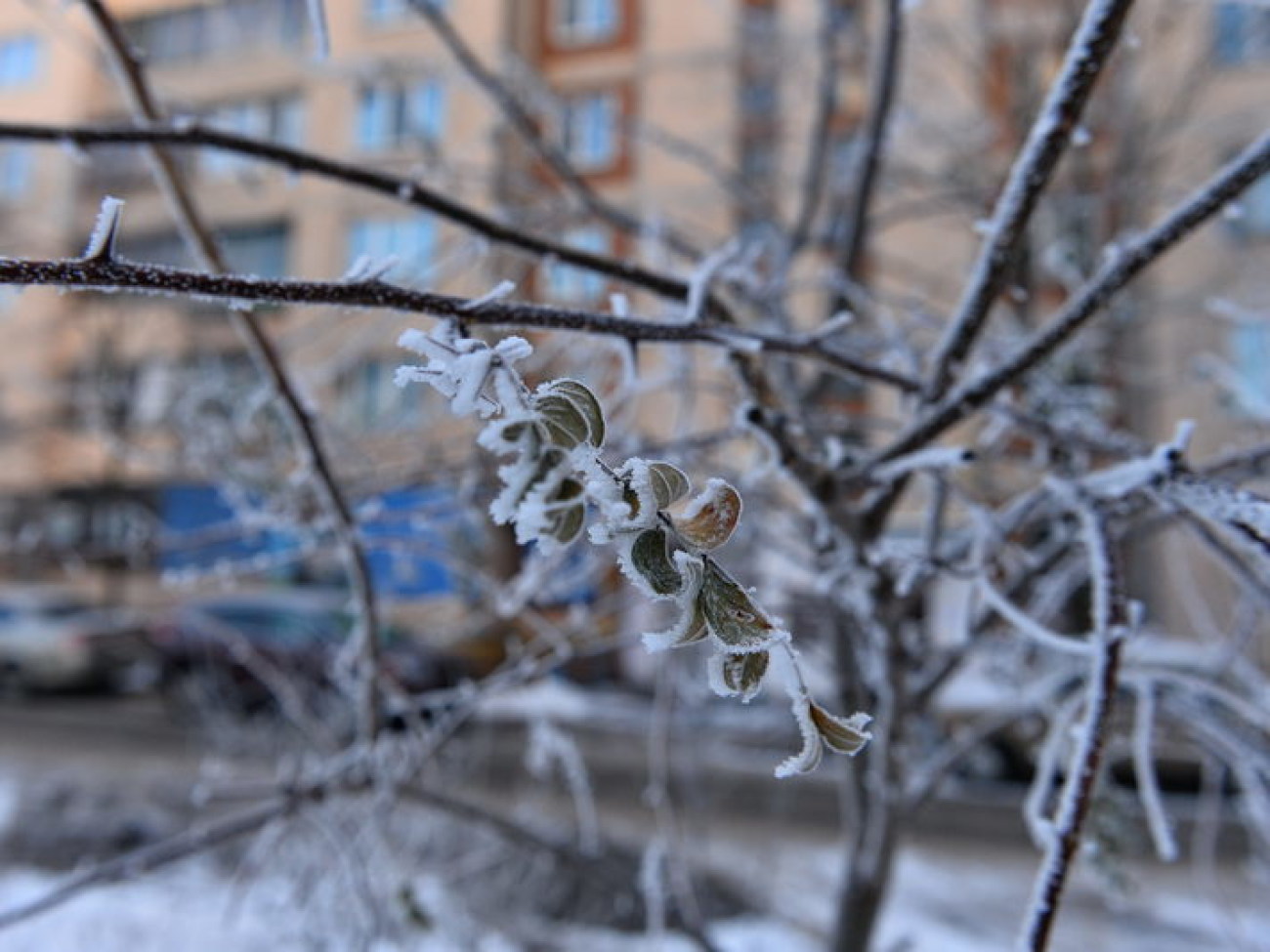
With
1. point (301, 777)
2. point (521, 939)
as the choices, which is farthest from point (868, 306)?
point (521, 939)

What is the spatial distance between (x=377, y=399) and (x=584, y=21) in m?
7.22

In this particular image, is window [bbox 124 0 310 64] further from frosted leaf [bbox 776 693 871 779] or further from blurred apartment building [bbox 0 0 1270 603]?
frosted leaf [bbox 776 693 871 779]

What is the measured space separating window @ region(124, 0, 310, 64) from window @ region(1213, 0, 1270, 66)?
44.2 feet

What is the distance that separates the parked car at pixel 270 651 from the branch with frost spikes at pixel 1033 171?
8.57ft

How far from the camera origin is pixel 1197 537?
167 cm

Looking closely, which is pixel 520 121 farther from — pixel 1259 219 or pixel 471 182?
pixel 1259 219

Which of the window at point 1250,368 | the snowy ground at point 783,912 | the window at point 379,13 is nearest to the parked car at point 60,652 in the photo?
the snowy ground at point 783,912

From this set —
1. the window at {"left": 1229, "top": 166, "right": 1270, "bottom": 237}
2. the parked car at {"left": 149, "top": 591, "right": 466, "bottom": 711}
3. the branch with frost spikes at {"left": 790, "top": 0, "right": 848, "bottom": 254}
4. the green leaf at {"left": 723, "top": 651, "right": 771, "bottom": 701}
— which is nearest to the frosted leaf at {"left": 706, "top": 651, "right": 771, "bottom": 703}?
the green leaf at {"left": 723, "top": 651, "right": 771, "bottom": 701}

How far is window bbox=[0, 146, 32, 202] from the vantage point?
17.3 metres

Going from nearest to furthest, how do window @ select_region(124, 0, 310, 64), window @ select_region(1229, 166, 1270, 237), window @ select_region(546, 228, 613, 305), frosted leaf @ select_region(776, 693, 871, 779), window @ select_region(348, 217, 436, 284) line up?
frosted leaf @ select_region(776, 693, 871, 779) < window @ select_region(546, 228, 613, 305) < window @ select_region(1229, 166, 1270, 237) < window @ select_region(348, 217, 436, 284) < window @ select_region(124, 0, 310, 64)

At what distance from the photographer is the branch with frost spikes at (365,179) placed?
156 cm

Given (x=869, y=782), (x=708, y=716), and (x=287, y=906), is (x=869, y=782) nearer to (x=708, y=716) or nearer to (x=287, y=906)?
(x=287, y=906)

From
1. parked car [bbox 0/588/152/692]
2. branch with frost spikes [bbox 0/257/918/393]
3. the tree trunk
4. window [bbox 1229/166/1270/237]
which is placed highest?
window [bbox 1229/166/1270/237]

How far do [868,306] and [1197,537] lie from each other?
126 centimetres
